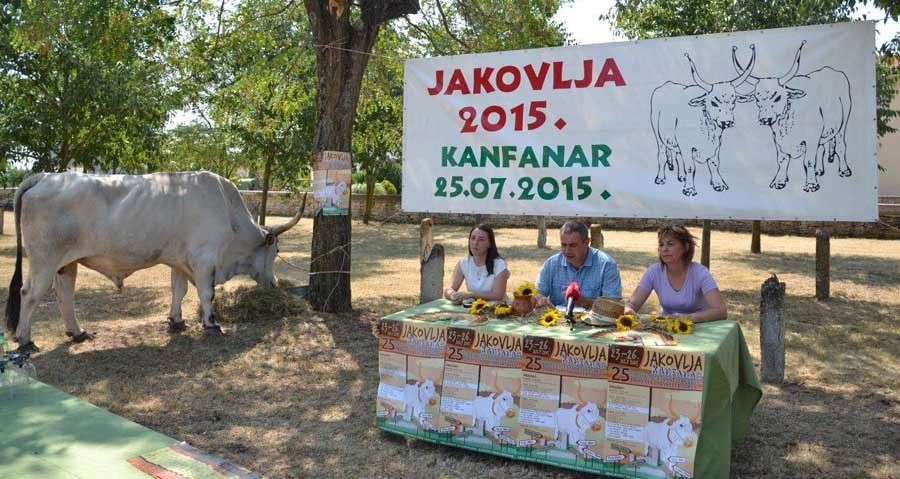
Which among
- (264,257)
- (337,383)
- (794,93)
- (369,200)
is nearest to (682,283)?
(794,93)

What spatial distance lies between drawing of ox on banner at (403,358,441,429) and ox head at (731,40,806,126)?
9.52ft

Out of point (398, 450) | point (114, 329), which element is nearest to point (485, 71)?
point (398, 450)

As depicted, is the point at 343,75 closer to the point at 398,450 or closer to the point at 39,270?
the point at 39,270

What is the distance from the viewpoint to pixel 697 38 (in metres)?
5.38

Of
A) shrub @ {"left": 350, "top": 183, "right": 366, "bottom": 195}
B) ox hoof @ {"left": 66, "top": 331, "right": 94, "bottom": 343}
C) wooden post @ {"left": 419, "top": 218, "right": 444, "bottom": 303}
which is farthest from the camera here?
shrub @ {"left": 350, "top": 183, "right": 366, "bottom": 195}

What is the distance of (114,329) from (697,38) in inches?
241

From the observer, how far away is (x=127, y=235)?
6883mm

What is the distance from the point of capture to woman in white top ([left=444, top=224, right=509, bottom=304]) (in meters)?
5.36

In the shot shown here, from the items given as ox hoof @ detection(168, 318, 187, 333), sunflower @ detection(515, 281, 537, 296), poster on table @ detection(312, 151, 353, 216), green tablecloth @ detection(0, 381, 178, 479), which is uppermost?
poster on table @ detection(312, 151, 353, 216)

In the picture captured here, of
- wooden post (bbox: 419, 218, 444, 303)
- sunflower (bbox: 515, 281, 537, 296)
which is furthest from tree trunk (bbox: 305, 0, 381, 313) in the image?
sunflower (bbox: 515, 281, 537, 296)

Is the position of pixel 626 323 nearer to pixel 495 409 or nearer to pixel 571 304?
pixel 571 304

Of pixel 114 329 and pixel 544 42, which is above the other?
pixel 544 42

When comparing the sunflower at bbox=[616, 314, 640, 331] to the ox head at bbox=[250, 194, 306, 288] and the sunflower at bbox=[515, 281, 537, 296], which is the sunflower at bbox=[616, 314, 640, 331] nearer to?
the sunflower at bbox=[515, 281, 537, 296]

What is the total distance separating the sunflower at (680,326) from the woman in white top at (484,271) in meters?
1.49
